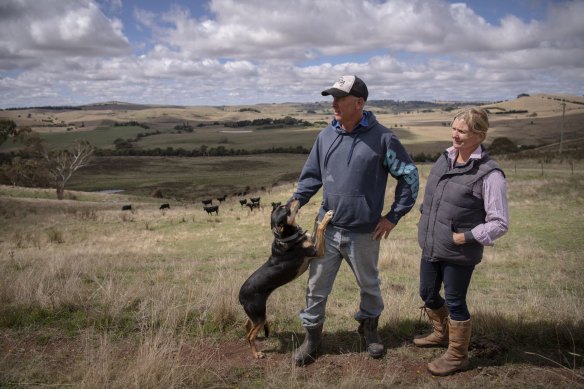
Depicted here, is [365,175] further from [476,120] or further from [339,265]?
[476,120]

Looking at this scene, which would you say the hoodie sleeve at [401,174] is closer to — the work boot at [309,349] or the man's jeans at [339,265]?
the man's jeans at [339,265]

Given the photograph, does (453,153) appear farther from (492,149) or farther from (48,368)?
(492,149)

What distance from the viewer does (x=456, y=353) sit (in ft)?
12.3

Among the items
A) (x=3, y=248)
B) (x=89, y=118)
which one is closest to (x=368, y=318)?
(x=3, y=248)

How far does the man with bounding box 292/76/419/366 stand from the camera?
385 cm

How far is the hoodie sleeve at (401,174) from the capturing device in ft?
12.6

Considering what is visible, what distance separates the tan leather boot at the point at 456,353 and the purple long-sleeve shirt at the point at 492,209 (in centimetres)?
89

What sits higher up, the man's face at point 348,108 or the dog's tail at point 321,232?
the man's face at point 348,108

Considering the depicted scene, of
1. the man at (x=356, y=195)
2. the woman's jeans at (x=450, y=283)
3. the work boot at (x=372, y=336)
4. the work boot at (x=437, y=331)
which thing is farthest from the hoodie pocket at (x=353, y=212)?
the work boot at (x=437, y=331)

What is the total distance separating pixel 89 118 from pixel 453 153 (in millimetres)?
209229

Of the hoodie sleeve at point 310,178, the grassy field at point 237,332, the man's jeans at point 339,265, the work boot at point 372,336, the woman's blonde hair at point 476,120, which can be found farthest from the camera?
the hoodie sleeve at point 310,178

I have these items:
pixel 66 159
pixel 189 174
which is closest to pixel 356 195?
pixel 66 159

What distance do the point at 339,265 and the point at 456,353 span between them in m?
1.30

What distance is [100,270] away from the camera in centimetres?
777
